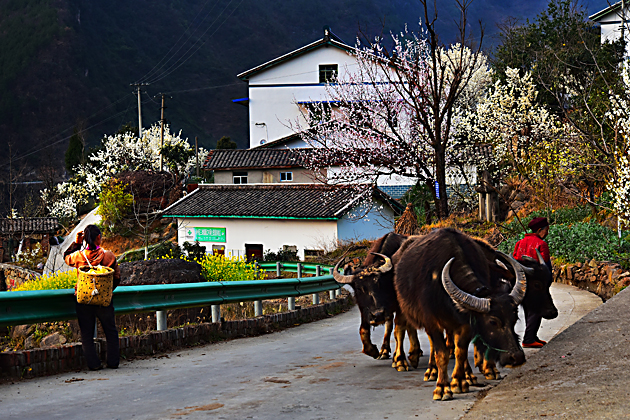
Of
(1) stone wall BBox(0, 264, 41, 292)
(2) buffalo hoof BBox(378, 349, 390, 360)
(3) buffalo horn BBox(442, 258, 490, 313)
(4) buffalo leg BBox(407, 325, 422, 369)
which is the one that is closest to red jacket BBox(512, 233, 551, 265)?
(4) buffalo leg BBox(407, 325, 422, 369)

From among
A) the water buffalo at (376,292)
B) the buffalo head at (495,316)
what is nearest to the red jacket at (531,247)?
the water buffalo at (376,292)

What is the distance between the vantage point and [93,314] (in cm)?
790

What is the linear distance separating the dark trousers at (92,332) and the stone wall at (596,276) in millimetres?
9943

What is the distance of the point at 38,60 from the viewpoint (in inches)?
5374

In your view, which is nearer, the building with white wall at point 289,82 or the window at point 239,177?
the window at point 239,177

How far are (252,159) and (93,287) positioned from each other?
38700 mm

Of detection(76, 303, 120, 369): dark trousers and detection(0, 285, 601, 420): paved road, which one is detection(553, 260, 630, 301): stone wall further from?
detection(76, 303, 120, 369): dark trousers

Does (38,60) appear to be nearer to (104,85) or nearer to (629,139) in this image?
(104,85)

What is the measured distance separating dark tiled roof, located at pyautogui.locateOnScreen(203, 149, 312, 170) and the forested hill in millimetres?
66956

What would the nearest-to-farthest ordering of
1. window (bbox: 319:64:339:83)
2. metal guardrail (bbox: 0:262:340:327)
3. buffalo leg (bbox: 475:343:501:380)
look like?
buffalo leg (bbox: 475:343:501:380), metal guardrail (bbox: 0:262:340:327), window (bbox: 319:64:339:83)

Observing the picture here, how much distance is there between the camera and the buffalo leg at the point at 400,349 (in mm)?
7961

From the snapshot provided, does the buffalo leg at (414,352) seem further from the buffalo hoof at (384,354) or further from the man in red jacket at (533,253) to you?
the man in red jacket at (533,253)

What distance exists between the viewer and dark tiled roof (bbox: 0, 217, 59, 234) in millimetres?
49606

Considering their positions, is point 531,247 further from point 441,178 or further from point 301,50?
point 301,50
